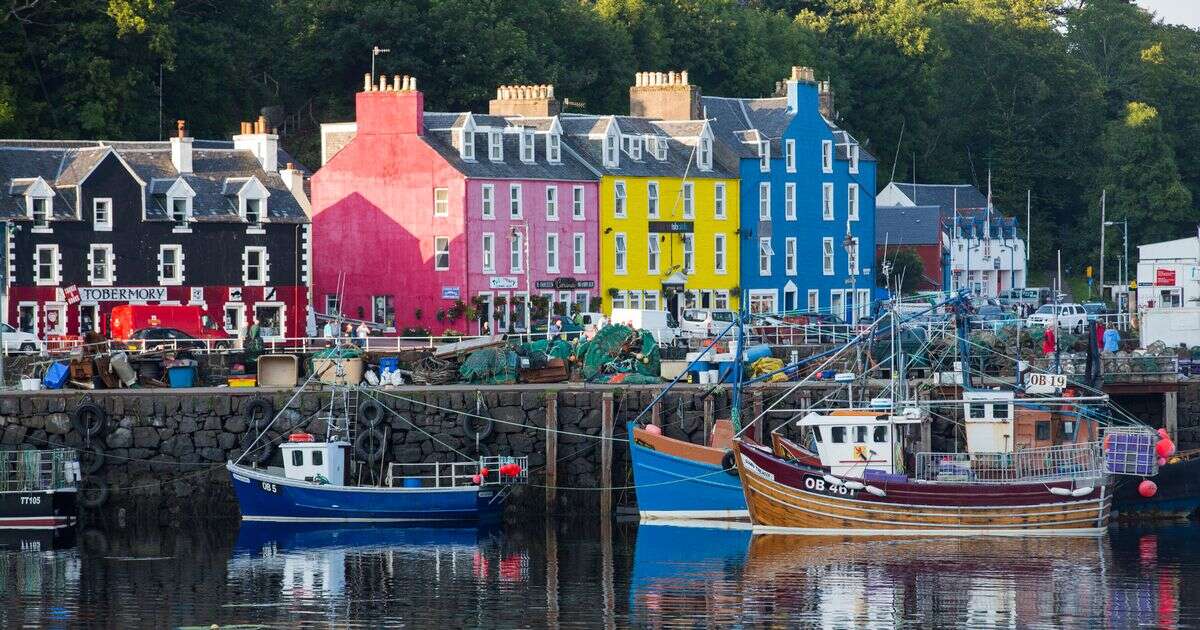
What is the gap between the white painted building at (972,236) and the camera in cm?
12212

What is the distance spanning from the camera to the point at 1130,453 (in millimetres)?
55688

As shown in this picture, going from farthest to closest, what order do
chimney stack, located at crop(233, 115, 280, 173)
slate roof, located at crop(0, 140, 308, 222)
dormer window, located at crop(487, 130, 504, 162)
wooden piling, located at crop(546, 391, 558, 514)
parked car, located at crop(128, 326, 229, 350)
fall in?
1. dormer window, located at crop(487, 130, 504, 162)
2. chimney stack, located at crop(233, 115, 280, 173)
3. slate roof, located at crop(0, 140, 308, 222)
4. parked car, located at crop(128, 326, 229, 350)
5. wooden piling, located at crop(546, 391, 558, 514)

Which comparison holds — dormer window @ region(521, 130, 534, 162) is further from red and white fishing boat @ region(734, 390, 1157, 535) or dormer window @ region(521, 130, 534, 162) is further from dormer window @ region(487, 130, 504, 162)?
red and white fishing boat @ region(734, 390, 1157, 535)

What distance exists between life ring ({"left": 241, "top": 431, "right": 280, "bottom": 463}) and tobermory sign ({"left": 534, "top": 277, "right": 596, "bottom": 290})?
2972cm

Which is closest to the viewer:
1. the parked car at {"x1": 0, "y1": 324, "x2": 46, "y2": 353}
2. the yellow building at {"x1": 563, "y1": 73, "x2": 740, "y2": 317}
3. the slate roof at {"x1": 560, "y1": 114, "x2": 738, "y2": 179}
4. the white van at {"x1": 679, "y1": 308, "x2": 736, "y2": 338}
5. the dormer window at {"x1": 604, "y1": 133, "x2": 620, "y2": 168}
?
the parked car at {"x1": 0, "y1": 324, "x2": 46, "y2": 353}

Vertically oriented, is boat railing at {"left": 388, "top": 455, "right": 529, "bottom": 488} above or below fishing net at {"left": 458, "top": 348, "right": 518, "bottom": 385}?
below

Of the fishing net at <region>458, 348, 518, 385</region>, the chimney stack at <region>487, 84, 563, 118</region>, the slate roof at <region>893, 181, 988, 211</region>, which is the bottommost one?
the fishing net at <region>458, 348, 518, 385</region>

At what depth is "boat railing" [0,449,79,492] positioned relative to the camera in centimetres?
5647

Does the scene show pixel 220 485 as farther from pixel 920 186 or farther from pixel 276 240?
pixel 920 186

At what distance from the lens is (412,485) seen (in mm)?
57219

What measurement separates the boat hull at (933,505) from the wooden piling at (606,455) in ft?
14.3

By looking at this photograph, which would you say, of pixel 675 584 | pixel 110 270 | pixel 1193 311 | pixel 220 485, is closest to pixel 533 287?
pixel 110 270

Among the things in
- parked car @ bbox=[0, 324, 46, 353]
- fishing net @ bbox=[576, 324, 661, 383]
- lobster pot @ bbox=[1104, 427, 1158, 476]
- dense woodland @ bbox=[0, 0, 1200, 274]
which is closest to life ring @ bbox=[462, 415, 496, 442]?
fishing net @ bbox=[576, 324, 661, 383]

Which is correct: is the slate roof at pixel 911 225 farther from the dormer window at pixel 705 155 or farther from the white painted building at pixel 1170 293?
the dormer window at pixel 705 155
